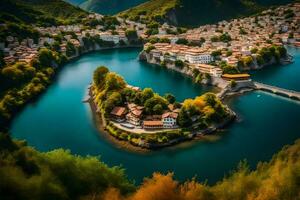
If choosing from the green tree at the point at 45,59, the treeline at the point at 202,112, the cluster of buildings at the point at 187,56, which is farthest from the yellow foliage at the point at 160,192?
the green tree at the point at 45,59

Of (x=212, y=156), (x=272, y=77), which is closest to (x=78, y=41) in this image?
(x=272, y=77)

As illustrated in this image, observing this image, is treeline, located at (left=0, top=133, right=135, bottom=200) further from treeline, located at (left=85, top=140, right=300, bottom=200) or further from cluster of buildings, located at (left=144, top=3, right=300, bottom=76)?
cluster of buildings, located at (left=144, top=3, right=300, bottom=76)

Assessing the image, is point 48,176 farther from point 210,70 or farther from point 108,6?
point 108,6

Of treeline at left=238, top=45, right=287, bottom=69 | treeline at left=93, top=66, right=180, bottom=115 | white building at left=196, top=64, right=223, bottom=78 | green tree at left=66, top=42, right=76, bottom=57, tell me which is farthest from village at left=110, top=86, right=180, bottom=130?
green tree at left=66, top=42, right=76, bottom=57

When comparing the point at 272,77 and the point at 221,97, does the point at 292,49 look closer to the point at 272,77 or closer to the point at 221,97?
the point at 272,77

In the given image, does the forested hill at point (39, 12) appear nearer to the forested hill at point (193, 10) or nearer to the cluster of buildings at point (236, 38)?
the forested hill at point (193, 10)

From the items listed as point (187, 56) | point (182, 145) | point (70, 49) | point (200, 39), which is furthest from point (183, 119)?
point (200, 39)
